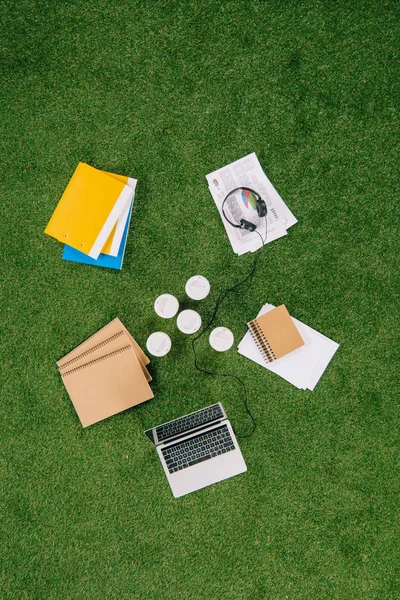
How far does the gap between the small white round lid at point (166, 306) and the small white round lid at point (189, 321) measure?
43 mm

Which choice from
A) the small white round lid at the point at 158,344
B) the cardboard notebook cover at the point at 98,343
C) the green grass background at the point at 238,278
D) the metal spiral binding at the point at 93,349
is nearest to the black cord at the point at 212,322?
the green grass background at the point at 238,278

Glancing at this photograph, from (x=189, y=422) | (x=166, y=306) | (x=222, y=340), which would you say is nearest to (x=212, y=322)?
(x=222, y=340)

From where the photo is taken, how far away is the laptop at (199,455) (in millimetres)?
1809

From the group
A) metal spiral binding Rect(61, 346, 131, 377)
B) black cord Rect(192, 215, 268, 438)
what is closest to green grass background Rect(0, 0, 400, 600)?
black cord Rect(192, 215, 268, 438)

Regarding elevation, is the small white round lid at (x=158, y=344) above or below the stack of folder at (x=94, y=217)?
below

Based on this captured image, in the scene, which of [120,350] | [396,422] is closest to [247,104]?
[120,350]

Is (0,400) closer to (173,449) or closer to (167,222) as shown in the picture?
(173,449)

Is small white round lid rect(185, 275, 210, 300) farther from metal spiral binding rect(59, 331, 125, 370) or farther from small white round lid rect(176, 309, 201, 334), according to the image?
metal spiral binding rect(59, 331, 125, 370)

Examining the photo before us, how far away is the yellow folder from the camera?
197cm

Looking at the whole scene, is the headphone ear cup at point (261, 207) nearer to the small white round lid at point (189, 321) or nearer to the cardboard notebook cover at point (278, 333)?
the cardboard notebook cover at point (278, 333)

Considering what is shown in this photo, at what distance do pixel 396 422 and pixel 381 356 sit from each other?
327mm

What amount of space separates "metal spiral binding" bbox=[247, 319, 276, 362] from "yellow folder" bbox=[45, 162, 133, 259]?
0.81 meters

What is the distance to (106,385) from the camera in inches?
76.5

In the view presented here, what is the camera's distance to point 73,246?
1.98 meters
